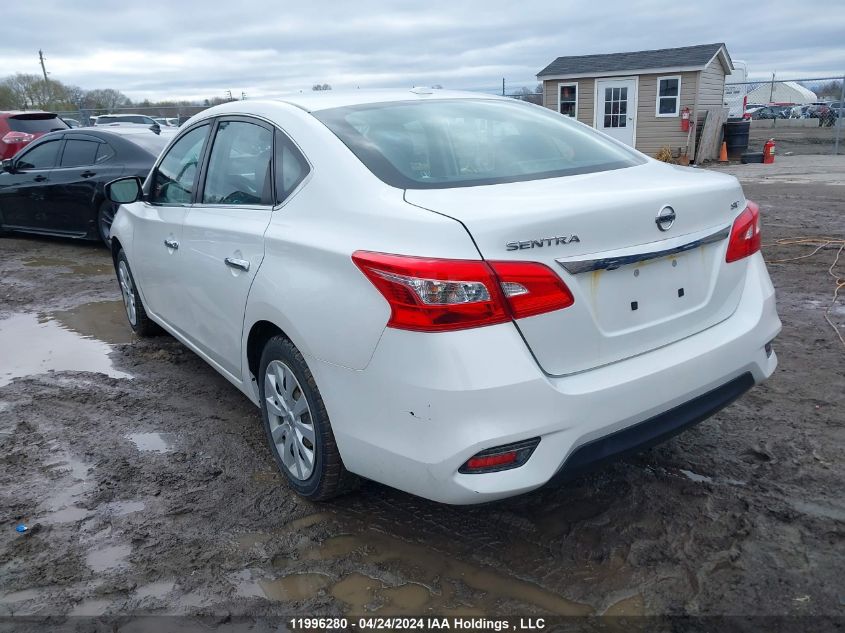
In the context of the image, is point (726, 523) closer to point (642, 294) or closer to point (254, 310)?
point (642, 294)

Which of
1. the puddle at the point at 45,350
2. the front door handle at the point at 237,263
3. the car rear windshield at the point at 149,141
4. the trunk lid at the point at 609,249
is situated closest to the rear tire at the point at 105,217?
the car rear windshield at the point at 149,141

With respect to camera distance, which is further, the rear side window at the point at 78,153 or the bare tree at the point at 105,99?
the bare tree at the point at 105,99

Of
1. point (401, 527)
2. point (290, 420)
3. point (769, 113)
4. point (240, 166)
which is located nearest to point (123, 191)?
point (240, 166)

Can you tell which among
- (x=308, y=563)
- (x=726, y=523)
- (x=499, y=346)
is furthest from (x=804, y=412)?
(x=308, y=563)

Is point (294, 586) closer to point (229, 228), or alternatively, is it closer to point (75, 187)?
point (229, 228)

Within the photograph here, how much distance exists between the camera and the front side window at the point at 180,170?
3.87 metres

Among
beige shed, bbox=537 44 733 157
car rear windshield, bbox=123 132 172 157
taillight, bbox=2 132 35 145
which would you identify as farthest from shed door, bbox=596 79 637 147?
car rear windshield, bbox=123 132 172 157

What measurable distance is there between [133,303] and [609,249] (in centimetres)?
405

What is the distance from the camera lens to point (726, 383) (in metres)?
2.67

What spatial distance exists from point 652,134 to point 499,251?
20.2m

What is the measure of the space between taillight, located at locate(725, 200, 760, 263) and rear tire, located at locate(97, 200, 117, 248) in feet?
24.6

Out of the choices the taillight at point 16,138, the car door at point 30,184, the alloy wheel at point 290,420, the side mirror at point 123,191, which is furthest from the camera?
the taillight at point 16,138

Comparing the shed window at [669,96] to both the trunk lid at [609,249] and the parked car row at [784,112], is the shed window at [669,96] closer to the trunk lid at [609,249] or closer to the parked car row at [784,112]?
the trunk lid at [609,249]

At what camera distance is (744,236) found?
280 cm
